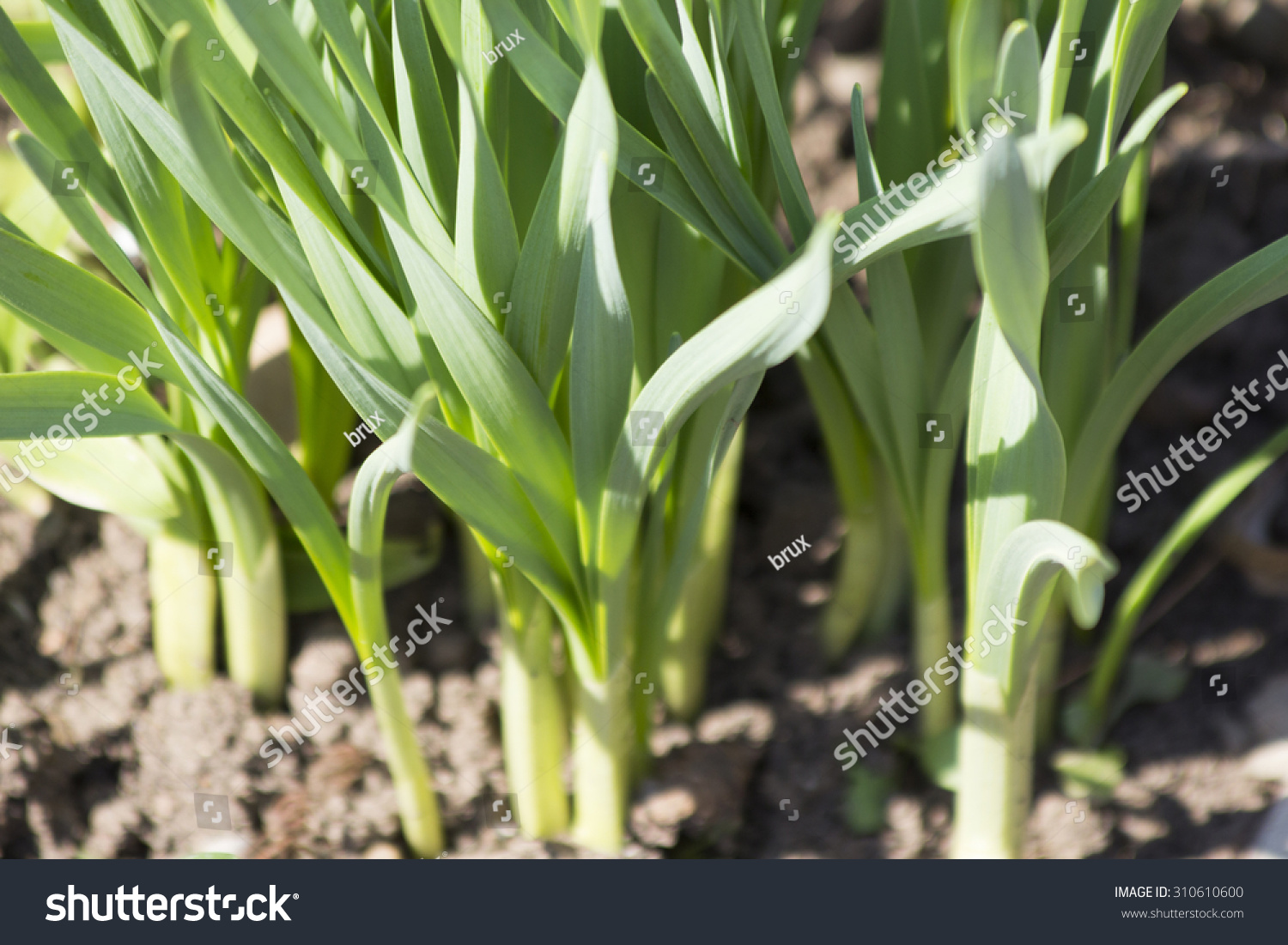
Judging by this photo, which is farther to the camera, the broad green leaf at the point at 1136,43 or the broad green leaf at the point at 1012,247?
the broad green leaf at the point at 1136,43

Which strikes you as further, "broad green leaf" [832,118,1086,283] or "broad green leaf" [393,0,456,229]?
"broad green leaf" [393,0,456,229]

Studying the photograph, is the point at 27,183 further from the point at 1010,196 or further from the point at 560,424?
the point at 1010,196

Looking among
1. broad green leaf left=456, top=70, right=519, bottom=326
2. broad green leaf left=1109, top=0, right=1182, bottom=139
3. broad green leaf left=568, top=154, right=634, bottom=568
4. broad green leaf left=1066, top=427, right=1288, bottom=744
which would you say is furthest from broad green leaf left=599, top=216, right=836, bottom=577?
broad green leaf left=1066, top=427, right=1288, bottom=744

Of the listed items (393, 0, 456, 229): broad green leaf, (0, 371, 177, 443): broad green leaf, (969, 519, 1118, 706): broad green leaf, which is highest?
(393, 0, 456, 229): broad green leaf

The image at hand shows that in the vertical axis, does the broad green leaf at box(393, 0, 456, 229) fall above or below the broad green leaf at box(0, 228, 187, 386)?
above

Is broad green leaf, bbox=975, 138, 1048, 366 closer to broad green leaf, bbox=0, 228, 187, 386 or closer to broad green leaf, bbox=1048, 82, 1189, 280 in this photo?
broad green leaf, bbox=1048, 82, 1189, 280

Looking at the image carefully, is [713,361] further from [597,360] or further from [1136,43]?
[1136,43]

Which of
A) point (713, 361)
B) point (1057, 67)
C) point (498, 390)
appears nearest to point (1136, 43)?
point (1057, 67)

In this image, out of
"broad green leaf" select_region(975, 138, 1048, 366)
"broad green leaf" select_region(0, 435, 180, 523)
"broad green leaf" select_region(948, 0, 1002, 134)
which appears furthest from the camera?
"broad green leaf" select_region(0, 435, 180, 523)

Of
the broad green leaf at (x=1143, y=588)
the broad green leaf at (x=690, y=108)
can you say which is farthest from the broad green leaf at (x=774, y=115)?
the broad green leaf at (x=1143, y=588)

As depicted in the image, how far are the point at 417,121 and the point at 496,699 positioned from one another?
54 cm

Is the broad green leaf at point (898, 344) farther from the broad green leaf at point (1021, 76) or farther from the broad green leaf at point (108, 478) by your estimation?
the broad green leaf at point (108, 478)

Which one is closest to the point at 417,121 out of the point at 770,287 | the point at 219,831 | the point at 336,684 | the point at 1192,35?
the point at 770,287

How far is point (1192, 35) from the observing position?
4.18 feet
